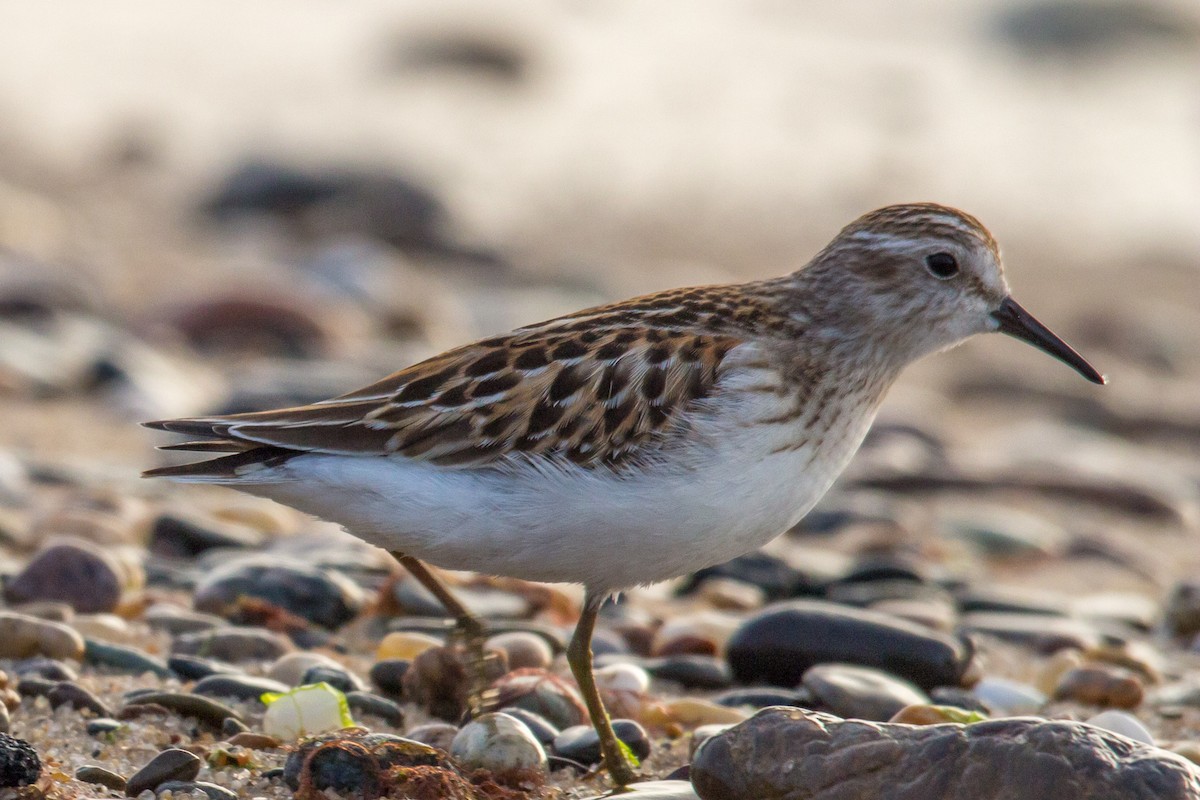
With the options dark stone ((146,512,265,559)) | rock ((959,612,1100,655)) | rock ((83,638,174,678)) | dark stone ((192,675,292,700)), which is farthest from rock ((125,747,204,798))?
rock ((959,612,1100,655))

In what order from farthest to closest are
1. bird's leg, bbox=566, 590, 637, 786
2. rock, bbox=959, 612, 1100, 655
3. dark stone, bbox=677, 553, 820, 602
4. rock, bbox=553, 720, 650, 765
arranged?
dark stone, bbox=677, 553, 820, 602, rock, bbox=959, 612, 1100, 655, rock, bbox=553, 720, 650, 765, bird's leg, bbox=566, 590, 637, 786

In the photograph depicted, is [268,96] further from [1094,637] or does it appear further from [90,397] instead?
[1094,637]

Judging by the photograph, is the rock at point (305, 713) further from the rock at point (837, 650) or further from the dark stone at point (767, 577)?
the dark stone at point (767, 577)

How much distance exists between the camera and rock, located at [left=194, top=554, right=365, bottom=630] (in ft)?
17.7

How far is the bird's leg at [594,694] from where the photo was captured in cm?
430

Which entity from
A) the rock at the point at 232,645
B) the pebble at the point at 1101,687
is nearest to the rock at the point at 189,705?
the rock at the point at 232,645

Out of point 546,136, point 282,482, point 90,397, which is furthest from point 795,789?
point 546,136

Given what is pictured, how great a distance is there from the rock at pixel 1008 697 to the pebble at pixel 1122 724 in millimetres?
366

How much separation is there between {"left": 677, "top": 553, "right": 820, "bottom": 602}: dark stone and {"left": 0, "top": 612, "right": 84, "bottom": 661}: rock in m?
2.45

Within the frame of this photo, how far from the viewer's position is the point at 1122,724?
4.76 metres

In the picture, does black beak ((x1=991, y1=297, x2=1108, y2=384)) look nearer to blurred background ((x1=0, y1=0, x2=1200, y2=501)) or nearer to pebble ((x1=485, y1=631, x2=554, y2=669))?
pebble ((x1=485, y1=631, x2=554, y2=669))

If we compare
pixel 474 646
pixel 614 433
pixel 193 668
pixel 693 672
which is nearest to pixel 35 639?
pixel 193 668

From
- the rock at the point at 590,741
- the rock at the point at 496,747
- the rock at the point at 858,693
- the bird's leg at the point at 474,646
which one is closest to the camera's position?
the rock at the point at 496,747

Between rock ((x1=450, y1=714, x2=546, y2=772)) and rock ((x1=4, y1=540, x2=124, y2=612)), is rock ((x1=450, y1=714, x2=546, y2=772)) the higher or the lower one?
the lower one
